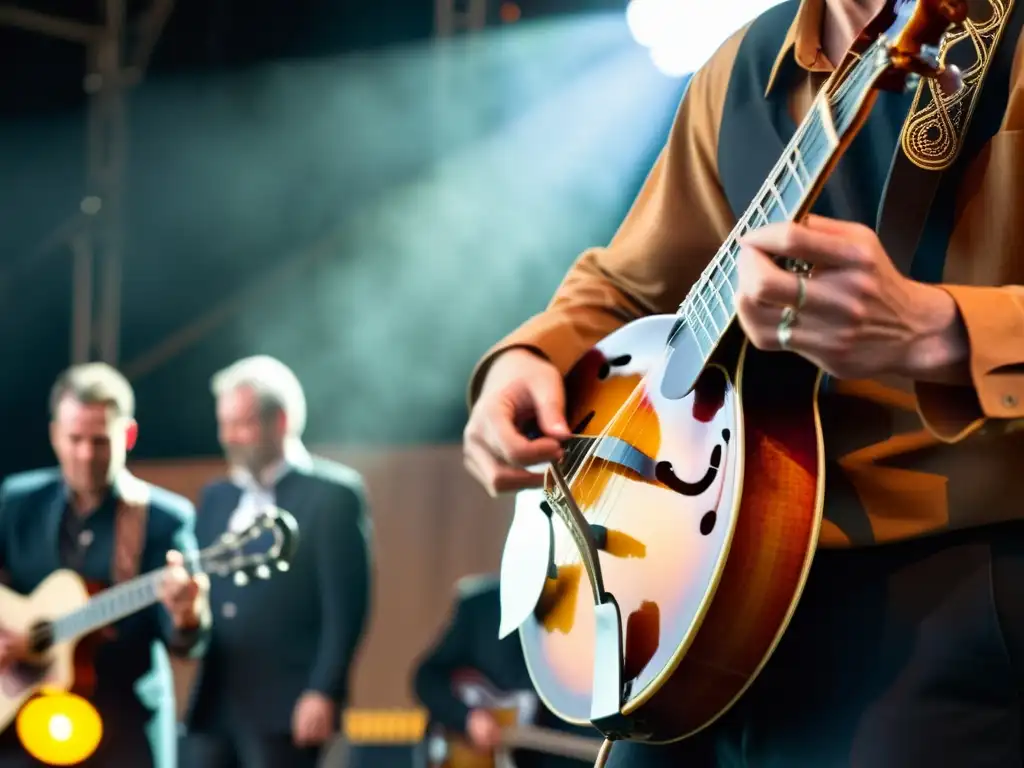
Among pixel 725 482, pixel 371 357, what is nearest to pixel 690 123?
pixel 725 482

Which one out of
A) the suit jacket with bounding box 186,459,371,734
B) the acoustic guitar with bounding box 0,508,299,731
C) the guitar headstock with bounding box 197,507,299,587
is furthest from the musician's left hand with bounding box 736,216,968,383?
the suit jacket with bounding box 186,459,371,734

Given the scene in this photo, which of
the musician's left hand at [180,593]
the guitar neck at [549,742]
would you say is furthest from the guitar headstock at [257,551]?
the guitar neck at [549,742]

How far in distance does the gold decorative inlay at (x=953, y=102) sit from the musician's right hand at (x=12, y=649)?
3.69 m

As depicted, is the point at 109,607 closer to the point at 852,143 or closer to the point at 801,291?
the point at 852,143

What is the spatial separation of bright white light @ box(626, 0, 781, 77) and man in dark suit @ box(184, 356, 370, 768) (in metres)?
2.06

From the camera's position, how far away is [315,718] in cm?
414

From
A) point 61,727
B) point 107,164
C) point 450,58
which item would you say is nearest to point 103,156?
point 107,164

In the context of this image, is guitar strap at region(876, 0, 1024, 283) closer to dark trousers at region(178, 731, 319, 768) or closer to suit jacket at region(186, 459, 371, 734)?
suit jacket at region(186, 459, 371, 734)

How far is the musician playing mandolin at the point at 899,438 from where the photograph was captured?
0.91 m

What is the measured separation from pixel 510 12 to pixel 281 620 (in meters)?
2.63

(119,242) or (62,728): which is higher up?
(119,242)

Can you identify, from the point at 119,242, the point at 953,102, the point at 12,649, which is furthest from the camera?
the point at 119,242

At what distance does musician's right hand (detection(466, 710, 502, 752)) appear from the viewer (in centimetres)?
443

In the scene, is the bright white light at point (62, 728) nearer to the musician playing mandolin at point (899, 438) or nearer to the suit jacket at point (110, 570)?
the suit jacket at point (110, 570)
